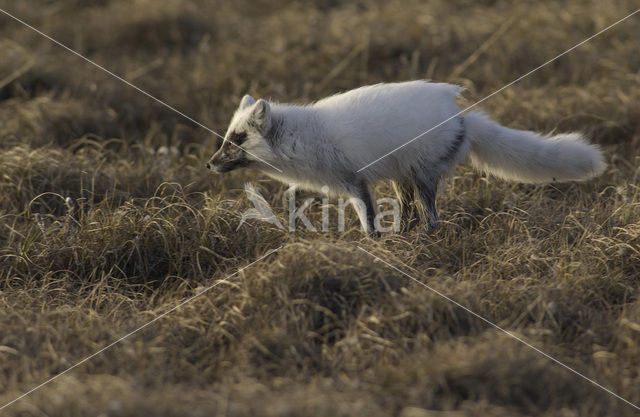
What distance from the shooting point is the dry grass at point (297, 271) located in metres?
2.77

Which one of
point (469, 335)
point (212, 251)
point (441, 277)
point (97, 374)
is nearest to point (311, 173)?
point (212, 251)

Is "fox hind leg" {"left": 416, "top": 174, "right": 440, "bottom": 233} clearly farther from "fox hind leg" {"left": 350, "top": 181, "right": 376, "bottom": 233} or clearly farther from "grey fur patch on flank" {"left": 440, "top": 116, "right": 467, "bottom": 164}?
"fox hind leg" {"left": 350, "top": 181, "right": 376, "bottom": 233}

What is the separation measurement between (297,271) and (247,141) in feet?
3.50

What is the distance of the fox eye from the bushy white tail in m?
1.28

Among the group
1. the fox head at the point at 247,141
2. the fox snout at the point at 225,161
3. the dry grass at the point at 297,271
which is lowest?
the dry grass at the point at 297,271

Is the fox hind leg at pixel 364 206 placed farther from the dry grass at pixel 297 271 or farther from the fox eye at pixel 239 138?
the fox eye at pixel 239 138

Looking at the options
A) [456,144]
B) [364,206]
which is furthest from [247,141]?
[456,144]

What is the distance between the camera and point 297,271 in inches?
134

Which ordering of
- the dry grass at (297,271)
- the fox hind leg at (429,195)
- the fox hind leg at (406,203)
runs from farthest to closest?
the fox hind leg at (406,203) → the fox hind leg at (429,195) → the dry grass at (297,271)

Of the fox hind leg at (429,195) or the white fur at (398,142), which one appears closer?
the white fur at (398,142)

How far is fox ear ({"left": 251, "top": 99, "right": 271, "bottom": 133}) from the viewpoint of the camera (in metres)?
3.99

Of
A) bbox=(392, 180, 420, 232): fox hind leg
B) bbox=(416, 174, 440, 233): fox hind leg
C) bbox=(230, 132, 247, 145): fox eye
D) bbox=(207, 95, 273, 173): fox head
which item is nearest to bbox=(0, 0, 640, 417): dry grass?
bbox=(416, 174, 440, 233): fox hind leg

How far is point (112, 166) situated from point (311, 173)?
1.82 meters

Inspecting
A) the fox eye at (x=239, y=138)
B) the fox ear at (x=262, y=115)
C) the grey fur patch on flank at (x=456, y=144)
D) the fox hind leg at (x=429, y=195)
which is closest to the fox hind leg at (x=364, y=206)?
the fox hind leg at (x=429, y=195)
